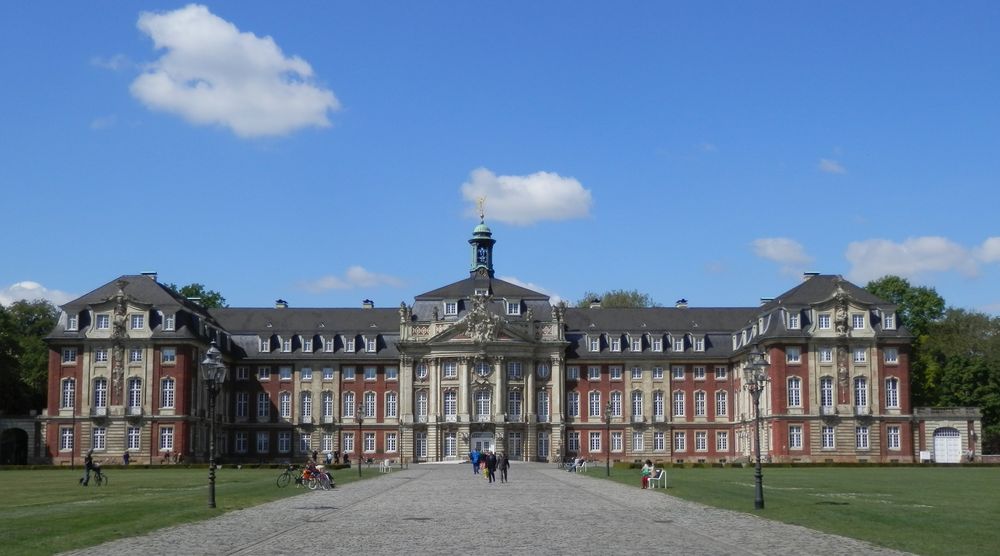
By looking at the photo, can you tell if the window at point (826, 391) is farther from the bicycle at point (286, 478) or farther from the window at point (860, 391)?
the bicycle at point (286, 478)

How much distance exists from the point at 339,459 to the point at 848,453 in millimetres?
41045

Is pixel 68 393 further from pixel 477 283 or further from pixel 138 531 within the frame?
pixel 138 531

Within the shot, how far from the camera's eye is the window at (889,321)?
90312mm

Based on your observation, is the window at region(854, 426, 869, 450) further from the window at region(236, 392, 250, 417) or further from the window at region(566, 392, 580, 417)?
the window at region(236, 392, 250, 417)

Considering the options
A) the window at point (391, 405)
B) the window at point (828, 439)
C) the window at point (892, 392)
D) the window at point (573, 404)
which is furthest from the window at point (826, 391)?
the window at point (391, 405)

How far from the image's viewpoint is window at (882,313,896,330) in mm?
90312

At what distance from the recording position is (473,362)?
10062 centimetres

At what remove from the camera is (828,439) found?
88312 millimetres

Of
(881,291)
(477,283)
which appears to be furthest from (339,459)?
(881,291)

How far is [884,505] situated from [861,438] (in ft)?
180

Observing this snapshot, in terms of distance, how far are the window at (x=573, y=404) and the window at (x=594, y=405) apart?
39.2 inches

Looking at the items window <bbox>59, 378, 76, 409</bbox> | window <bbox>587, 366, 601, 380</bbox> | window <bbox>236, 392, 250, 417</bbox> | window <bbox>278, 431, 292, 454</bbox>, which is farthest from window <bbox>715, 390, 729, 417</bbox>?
window <bbox>59, 378, 76, 409</bbox>

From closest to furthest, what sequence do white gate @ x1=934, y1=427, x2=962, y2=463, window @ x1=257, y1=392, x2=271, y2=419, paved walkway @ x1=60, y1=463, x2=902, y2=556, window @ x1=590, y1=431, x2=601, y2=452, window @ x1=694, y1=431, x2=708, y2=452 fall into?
paved walkway @ x1=60, y1=463, x2=902, y2=556 → white gate @ x1=934, y1=427, x2=962, y2=463 → window @ x1=694, y1=431, x2=708, y2=452 → window @ x1=257, y1=392, x2=271, y2=419 → window @ x1=590, y1=431, x2=601, y2=452

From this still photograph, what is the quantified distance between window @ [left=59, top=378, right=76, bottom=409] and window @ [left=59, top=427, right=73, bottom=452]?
1709mm
